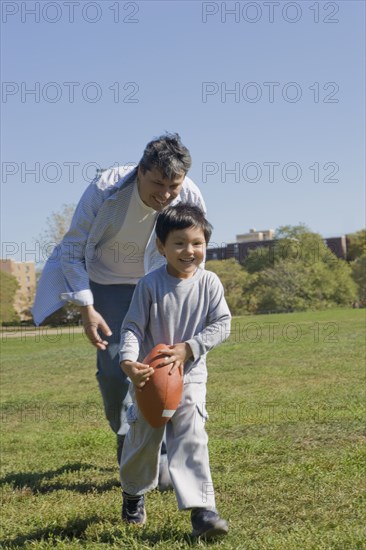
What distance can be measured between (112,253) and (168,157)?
1.04 metres

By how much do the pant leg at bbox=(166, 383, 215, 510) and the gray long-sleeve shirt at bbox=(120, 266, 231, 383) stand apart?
0.15m

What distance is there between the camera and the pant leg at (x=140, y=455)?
420cm

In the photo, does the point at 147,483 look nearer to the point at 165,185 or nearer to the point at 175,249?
the point at 175,249

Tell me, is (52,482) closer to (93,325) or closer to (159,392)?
(93,325)

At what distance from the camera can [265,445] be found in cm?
642

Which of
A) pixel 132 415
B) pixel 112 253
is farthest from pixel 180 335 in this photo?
pixel 112 253

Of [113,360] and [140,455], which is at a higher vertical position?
[113,360]

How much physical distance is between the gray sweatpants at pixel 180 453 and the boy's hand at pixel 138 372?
259mm

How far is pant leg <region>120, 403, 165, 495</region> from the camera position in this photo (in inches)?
165

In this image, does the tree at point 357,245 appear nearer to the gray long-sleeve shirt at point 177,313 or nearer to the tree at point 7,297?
the tree at point 7,297

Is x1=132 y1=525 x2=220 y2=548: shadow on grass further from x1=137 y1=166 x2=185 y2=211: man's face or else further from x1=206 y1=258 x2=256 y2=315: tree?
x1=206 y1=258 x2=256 y2=315: tree

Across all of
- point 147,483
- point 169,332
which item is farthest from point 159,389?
point 147,483

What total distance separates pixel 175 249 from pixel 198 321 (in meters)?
0.40

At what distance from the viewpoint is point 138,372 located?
395 cm
